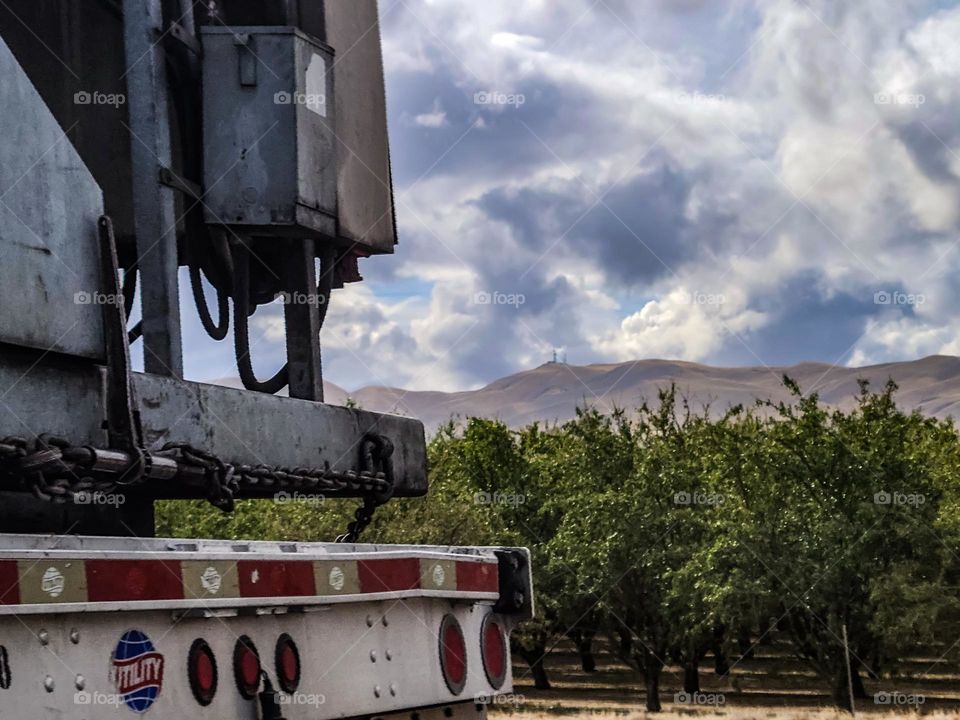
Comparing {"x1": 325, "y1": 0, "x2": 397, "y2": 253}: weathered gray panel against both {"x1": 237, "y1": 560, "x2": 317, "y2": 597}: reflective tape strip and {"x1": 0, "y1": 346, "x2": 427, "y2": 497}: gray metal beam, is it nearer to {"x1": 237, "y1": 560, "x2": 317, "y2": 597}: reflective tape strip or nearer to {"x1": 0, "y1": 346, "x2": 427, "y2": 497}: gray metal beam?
{"x1": 0, "y1": 346, "x2": 427, "y2": 497}: gray metal beam

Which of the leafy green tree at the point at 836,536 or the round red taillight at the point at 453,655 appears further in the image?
the leafy green tree at the point at 836,536

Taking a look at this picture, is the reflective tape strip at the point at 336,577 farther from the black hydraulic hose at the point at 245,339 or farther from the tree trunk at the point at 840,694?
the tree trunk at the point at 840,694

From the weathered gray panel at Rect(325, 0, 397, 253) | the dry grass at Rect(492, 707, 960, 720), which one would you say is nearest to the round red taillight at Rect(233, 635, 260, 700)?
the weathered gray panel at Rect(325, 0, 397, 253)

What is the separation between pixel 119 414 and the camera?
4668mm

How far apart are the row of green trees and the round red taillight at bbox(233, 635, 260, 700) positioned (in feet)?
121

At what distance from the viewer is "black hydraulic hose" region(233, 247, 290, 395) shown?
6215 millimetres

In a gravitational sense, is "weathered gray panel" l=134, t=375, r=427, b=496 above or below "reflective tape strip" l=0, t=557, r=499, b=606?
above

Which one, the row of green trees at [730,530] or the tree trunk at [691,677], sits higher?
the row of green trees at [730,530]

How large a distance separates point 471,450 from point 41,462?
57.4 metres

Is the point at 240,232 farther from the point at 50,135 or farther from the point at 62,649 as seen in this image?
the point at 62,649

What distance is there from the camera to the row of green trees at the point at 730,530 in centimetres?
4472

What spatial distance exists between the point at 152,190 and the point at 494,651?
2119 mm

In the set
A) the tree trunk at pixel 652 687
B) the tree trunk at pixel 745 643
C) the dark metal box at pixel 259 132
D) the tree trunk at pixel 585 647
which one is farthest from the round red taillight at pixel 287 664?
the tree trunk at pixel 585 647

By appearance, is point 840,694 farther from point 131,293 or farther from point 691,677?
point 131,293
